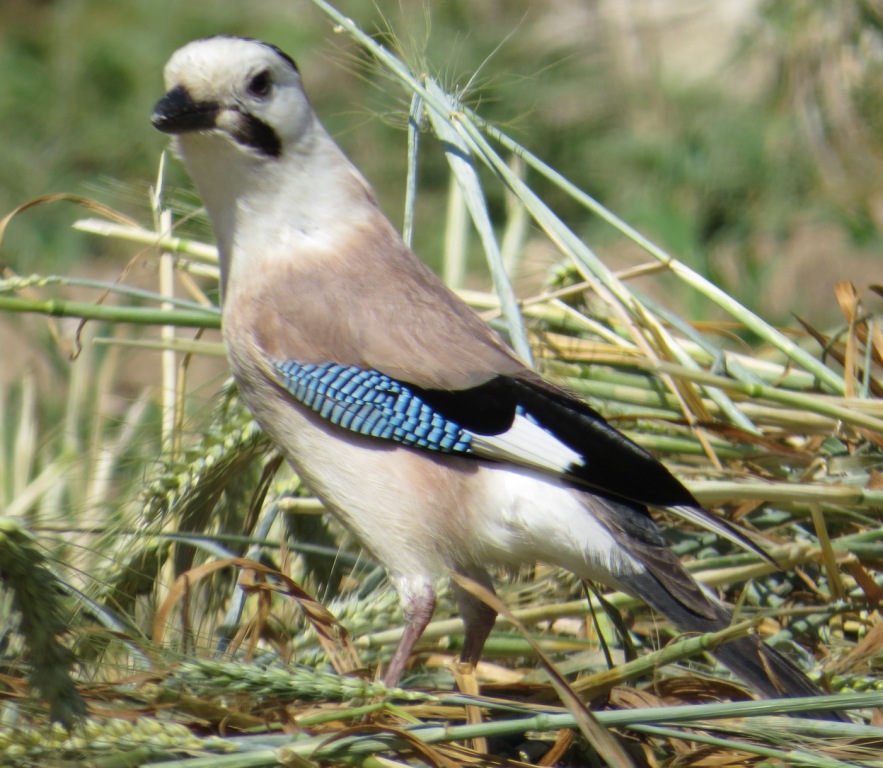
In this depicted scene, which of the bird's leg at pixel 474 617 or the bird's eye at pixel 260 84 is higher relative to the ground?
the bird's eye at pixel 260 84

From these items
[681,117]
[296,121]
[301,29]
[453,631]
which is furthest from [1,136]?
[453,631]

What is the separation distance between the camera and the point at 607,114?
20.0 feet

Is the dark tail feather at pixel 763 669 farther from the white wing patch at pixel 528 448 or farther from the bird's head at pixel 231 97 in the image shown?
the bird's head at pixel 231 97

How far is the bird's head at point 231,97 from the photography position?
2146 millimetres

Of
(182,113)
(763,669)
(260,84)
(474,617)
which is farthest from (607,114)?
(763,669)

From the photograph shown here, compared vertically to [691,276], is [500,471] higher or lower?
lower

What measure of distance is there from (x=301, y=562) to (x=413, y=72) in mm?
982

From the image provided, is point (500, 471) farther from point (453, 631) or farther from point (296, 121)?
point (296, 121)

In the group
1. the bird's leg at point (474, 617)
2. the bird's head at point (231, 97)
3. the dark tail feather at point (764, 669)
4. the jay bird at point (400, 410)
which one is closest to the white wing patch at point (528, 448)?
the jay bird at point (400, 410)

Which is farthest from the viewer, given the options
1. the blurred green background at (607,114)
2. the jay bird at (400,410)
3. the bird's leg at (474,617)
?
the blurred green background at (607,114)

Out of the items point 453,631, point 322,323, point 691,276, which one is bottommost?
point 453,631

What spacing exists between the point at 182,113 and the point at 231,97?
0.11 metres

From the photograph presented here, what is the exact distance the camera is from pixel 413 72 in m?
2.34

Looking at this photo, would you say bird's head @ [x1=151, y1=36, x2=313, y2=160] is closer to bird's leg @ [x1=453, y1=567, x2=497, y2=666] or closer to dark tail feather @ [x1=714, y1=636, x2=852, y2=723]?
bird's leg @ [x1=453, y1=567, x2=497, y2=666]
